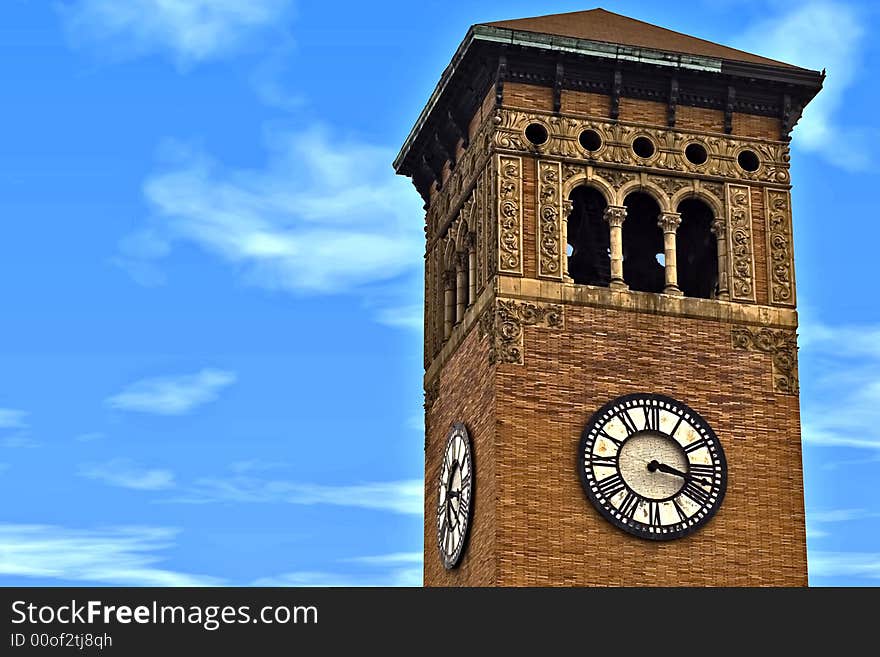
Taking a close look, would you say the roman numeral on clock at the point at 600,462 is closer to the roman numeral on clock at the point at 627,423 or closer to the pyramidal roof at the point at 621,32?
the roman numeral on clock at the point at 627,423

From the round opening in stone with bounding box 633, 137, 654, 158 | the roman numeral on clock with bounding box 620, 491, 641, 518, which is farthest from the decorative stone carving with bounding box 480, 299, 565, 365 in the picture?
A: the round opening in stone with bounding box 633, 137, 654, 158

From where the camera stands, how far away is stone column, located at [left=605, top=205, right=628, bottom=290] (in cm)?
6134

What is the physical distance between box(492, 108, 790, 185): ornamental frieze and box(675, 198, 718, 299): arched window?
46.1 inches

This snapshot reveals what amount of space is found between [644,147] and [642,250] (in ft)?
11.8

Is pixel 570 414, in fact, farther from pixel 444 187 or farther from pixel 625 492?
pixel 444 187

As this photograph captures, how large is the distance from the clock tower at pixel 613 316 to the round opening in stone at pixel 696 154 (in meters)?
0.05

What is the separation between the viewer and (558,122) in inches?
2456

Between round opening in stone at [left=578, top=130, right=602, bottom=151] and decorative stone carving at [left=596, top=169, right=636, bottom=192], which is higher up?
round opening in stone at [left=578, top=130, right=602, bottom=151]

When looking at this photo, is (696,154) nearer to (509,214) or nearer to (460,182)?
(509,214)

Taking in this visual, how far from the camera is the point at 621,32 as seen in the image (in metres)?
64.6

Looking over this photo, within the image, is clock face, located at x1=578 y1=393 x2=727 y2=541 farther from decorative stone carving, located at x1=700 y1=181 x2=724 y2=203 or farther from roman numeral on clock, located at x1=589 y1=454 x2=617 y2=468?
decorative stone carving, located at x1=700 y1=181 x2=724 y2=203

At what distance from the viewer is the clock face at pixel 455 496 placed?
200ft
